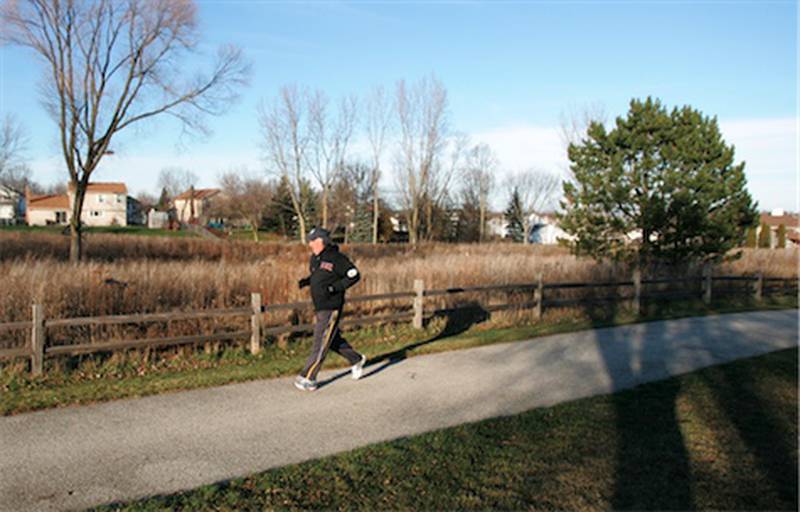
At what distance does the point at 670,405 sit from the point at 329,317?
174 inches

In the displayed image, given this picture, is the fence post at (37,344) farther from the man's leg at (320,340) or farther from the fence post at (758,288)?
the fence post at (758,288)

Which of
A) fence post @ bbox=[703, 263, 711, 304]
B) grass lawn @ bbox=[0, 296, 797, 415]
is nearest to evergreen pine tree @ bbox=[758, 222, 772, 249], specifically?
fence post @ bbox=[703, 263, 711, 304]

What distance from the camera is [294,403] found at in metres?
7.90

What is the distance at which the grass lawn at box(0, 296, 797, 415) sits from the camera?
8.00 meters

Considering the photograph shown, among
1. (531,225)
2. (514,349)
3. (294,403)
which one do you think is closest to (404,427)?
(294,403)

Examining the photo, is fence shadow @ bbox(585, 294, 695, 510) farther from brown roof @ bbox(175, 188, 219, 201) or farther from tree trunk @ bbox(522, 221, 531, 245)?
brown roof @ bbox(175, 188, 219, 201)

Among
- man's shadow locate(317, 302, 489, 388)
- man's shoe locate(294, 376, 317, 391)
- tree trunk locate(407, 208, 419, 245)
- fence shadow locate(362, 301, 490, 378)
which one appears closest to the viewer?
man's shoe locate(294, 376, 317, 391)

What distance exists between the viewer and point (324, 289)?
8.48m

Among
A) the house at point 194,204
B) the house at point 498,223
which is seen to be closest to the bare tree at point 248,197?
the house at point 194,204

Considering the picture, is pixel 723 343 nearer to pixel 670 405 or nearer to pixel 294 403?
pixel 670 405

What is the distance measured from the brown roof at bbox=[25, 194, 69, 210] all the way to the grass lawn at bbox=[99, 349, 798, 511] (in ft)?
327

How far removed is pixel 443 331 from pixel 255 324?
4.71m

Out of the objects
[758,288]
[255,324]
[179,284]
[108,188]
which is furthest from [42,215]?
[255,324]

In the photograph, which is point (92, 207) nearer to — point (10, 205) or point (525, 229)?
point (10, 205)
